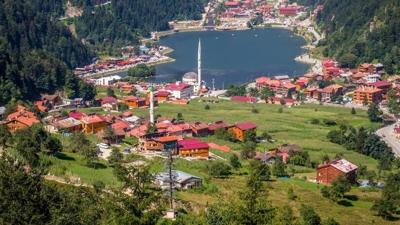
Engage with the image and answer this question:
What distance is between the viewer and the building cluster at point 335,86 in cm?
4088

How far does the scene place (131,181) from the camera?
10.2 meters

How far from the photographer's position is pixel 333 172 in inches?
915

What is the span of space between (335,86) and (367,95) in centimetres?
254

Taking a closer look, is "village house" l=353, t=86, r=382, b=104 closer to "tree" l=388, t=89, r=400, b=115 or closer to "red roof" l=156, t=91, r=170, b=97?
"tree" l=388, t=89, r=400, b=115

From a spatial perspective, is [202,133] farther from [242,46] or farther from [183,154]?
[242,46]

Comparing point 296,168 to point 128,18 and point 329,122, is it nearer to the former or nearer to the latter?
point 329,122

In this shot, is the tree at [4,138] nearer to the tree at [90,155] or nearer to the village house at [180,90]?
the tree at [90,155]

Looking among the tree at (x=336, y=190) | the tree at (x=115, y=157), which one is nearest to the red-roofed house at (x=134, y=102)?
the tree at (x=115, y=157)

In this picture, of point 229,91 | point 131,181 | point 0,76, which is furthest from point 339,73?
point 131,181

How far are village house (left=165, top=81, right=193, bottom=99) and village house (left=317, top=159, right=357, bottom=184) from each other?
62.2ft

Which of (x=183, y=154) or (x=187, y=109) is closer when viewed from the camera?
(x=183, y=154)

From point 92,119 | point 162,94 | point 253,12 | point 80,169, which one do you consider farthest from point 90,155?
point 253,12

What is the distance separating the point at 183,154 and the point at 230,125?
219 inches

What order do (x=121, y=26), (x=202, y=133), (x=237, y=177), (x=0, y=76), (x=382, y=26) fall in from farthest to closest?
1. (x=121, y=26)
2. (x=382, y=26)
3. (x=0, y=76)
4. (x=202, y=133)
5. (x=237, y=177)
